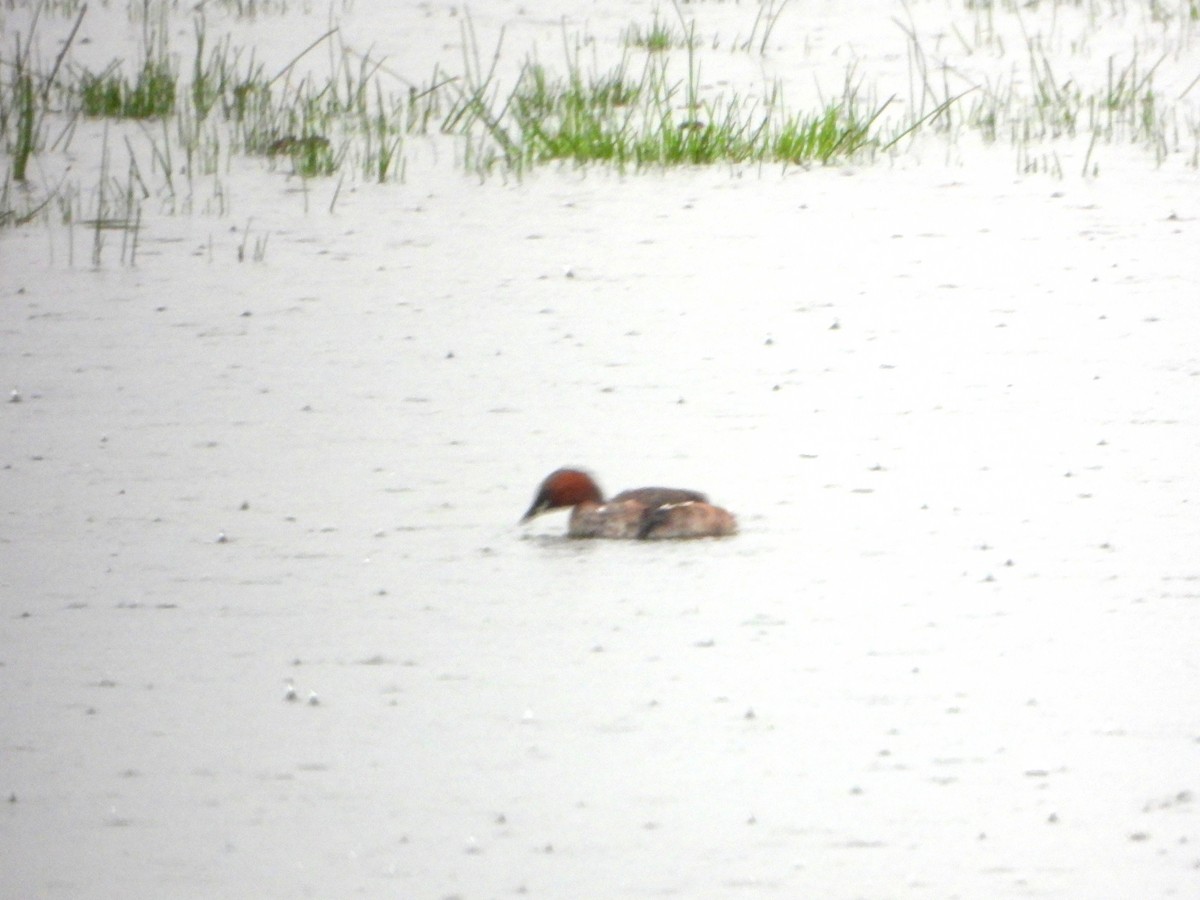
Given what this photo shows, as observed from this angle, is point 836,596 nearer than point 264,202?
Yes

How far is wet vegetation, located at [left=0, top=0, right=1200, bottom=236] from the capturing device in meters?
8.44

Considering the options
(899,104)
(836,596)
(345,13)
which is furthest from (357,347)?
(345,13)

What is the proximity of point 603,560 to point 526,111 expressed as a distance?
4.75m

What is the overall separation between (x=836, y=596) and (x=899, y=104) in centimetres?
594

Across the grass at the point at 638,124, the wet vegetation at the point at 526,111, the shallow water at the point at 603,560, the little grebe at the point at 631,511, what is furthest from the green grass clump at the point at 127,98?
the little grebe at the point at 631,511

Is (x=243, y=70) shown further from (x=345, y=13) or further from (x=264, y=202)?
(x=264, y=202)

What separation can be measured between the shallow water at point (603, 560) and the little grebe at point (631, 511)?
0.17 ft

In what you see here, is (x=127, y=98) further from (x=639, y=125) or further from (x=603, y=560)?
(x=603, y=560)

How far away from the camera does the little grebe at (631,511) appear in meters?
4.39

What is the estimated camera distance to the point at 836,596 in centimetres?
409

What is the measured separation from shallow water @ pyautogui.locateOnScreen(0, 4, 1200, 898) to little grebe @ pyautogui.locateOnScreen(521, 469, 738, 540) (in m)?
0.05

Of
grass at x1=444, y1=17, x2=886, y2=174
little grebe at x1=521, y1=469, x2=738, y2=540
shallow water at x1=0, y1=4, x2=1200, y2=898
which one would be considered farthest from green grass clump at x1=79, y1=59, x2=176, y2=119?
little grebe at x1=521, y1=469, x2=738, y2=540

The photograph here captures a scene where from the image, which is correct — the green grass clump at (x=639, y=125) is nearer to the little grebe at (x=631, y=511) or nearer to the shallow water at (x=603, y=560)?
the shallow water at (x=603, y=560)

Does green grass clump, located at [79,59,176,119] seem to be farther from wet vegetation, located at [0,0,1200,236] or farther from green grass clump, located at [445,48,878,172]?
green grass clump, located at [445,48,878,172]
